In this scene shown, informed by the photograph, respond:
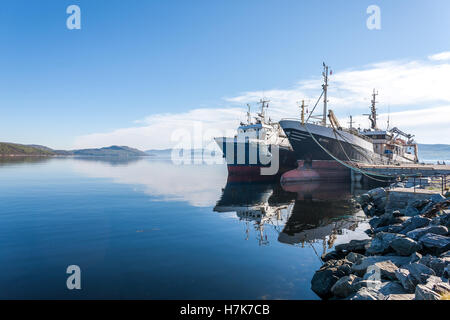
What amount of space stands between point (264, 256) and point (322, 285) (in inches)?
144

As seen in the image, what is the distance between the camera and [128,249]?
12.2m

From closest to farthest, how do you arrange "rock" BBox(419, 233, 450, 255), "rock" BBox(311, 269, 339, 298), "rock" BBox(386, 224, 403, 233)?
"rock" BBox(311, 269, 339, 298), "rock" BBox(419, 233, 450, 255), "rock" BBox(386, 224, 403, 233)

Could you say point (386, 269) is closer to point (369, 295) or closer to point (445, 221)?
point (369, 295)

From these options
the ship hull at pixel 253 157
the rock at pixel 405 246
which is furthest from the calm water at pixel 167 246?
the ship hull at pixel 253 157

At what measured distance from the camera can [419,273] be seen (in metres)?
6.94

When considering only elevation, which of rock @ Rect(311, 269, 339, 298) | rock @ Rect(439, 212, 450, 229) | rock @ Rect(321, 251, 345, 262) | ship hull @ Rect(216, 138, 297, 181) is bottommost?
rock @ Rect(321, 251, 345, 262)

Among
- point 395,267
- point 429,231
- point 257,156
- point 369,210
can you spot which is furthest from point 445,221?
point 257,156

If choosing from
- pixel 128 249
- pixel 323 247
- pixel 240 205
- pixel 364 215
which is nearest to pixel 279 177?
pixel 240 205

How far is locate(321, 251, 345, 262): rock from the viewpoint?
11.3m

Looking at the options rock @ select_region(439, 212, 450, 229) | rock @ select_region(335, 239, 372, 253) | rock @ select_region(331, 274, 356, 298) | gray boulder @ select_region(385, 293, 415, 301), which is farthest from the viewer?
rock @ select_region(335, 239, 372, 253)

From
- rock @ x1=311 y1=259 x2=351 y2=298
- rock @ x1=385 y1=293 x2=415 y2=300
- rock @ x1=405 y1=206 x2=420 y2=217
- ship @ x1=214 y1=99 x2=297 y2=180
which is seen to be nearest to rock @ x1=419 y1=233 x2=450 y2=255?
rock @ x1=311 y1=259 x2=351 y2=298

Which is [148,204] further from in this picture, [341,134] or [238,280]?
[341,134]

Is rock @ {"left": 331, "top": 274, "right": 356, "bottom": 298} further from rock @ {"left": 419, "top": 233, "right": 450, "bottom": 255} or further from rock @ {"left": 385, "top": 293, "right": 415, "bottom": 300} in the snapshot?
rock @ {"left": 419, "top": 233, "right": 450, "bottom": 255}

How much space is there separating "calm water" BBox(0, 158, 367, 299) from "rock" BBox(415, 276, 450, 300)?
3247 mm
